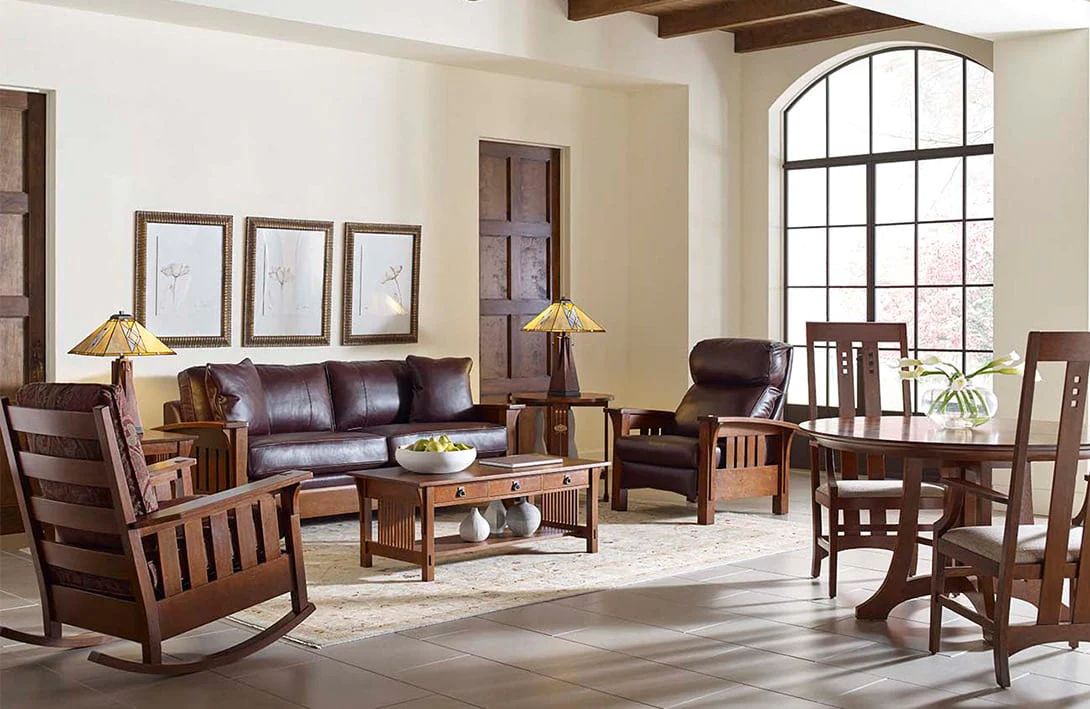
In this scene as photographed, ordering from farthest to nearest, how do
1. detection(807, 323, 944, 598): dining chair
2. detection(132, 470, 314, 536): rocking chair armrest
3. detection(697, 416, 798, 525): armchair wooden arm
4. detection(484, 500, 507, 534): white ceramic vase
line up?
detection(697, 416, 798, 525): armchair wooden arm < detection(484, 500, 507, 534): white ceramic vase < detection(807, 323, 944, 598): dining chair < detection(132, 470, 314, 536): rocking chair armrest

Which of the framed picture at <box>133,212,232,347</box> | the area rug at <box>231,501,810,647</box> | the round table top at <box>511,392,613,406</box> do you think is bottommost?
the area rug at <box>231,501,810,647</box>

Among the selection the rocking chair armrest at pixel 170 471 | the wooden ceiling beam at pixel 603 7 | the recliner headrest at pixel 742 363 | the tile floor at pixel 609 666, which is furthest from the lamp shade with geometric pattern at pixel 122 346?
the wooden ceiling beam at pixel 603 7

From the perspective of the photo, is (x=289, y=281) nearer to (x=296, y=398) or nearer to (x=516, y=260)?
(x=296, y=398)

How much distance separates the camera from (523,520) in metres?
6.09

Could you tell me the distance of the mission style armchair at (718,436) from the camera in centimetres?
721

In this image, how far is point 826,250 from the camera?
9227 millimetres

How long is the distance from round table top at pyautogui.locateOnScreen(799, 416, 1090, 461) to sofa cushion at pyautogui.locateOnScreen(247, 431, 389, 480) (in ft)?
8.95

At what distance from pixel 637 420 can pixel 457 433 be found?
44.8 inches

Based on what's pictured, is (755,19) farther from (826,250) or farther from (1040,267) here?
(1040,267)

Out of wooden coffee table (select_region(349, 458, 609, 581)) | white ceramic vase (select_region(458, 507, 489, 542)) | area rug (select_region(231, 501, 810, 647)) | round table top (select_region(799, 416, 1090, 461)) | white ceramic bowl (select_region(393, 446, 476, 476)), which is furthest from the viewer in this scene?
white ceramic vase (select_region(458, 507, 489, 542))

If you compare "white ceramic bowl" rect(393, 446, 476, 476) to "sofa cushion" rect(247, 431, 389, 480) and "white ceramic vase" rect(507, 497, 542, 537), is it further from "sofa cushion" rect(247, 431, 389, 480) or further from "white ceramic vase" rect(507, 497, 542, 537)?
"sofa cushion" rect(247, 431, 389, 480)

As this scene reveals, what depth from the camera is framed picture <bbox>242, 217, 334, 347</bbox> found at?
7590 millimetres

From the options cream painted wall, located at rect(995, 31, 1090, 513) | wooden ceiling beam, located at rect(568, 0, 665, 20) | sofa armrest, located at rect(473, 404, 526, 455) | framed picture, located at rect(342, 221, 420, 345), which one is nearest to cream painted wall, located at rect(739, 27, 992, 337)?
wooden ceiling beam, located at rect(568, 0, 665, 20)

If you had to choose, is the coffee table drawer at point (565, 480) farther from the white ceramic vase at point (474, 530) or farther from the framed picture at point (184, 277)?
the framed picture at point (184, 277)
